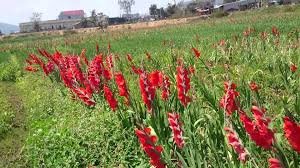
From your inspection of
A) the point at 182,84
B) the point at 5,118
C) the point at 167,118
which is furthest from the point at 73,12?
the point at 182,84

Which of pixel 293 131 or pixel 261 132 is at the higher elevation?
pixel 293 131

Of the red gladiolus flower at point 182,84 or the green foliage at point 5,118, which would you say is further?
the green foliage at point 5,118

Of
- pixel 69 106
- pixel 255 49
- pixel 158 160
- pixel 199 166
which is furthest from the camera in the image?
pixel 255 49

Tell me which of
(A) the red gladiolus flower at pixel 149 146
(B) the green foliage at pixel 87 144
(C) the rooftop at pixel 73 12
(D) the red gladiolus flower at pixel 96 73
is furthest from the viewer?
(C) the rooftop at pixel 73 12

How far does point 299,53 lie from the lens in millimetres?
8266

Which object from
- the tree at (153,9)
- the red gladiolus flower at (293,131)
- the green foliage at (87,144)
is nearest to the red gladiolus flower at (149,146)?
the red gladiolus flower at (293,131)

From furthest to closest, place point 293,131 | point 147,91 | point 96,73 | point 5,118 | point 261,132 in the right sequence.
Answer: point 5,118 → point 96,73 → point 147,91 → point 261,132 → point 293,131

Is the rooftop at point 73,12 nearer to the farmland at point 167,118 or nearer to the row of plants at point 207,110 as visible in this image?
the farmland at point 167,118

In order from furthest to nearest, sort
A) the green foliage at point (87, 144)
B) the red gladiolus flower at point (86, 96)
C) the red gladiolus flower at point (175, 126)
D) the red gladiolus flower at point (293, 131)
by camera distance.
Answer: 1. the red gladiolus flower at point (86, 96)
2. the green foliage at point (87, 144)
3. the red gladiolus flower at point (175, 126)
4. the red gladiolus flower at point (293, 131)

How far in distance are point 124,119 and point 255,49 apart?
5120mm

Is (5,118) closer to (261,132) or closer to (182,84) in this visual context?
(182,84)

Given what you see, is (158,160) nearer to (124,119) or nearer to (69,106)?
(124,119)

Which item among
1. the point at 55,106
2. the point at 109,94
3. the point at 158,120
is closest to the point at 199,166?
the point at 158,120

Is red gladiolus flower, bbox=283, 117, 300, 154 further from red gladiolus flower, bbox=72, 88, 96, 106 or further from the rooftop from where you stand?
the rooftop
